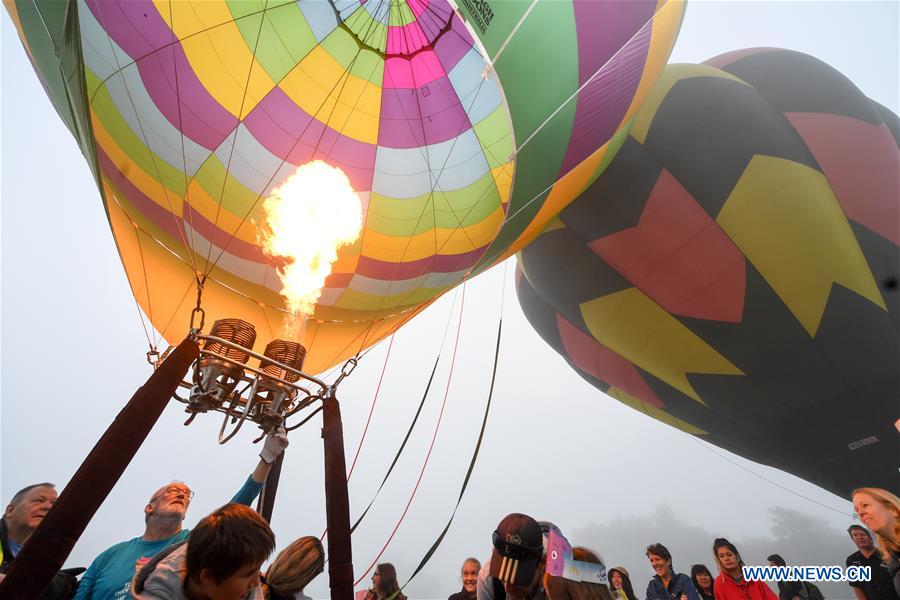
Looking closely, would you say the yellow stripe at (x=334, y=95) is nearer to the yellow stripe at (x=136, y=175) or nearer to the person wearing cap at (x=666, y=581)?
the yellow stripe at (x=136, y=175)

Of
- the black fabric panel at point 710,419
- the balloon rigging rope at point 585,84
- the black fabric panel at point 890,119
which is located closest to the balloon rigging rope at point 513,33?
the balloon rigging rope at point 585,84

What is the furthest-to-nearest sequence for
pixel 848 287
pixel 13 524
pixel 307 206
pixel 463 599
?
pixel 848 287 → pixel 307 206 → pixel 463 599 → pixel 13 524

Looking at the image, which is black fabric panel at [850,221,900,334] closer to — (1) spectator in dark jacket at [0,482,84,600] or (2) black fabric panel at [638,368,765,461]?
(2) black fabric panel at [638,368,765,461]

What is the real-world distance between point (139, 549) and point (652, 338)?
4.76 meters

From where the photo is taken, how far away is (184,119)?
14.0 feet

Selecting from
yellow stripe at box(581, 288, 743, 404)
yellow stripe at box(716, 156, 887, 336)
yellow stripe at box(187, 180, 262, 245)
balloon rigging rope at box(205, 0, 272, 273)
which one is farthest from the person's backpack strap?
yellow stripe at box(716, 156, 887, 336)

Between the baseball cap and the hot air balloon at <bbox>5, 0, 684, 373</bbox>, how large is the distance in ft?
8.69

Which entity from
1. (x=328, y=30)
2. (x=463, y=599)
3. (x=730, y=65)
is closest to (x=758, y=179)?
(x=730, y=65)

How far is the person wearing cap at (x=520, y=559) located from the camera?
5.18ft

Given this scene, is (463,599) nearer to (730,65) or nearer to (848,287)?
(848,287)

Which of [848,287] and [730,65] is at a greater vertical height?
[730,65]

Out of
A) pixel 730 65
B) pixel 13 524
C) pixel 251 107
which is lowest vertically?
pixel 13 524

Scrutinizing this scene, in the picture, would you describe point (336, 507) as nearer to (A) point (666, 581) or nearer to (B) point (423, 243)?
(A) point (666, 581)

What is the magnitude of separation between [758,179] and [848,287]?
1224 millimetres
